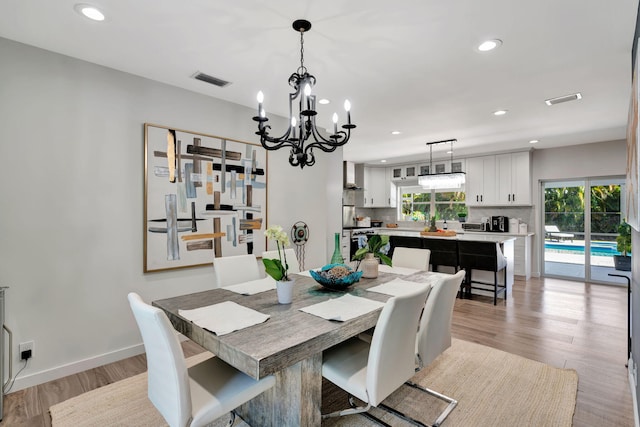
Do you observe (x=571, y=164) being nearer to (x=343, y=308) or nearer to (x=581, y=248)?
(x=581, y=248)

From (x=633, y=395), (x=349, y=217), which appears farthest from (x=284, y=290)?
(x=349, y=217)

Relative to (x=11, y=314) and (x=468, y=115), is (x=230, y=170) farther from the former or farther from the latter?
(x=468, y=115)

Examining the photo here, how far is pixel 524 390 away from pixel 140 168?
3.59 m

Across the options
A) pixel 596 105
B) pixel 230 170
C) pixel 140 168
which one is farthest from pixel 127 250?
pixel 596 105

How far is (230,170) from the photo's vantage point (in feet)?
11.5

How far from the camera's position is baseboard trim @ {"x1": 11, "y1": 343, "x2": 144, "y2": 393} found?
2.35 metres

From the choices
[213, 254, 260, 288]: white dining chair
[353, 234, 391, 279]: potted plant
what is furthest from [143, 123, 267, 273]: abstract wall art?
[353, 234, 391, 279]: potted plant

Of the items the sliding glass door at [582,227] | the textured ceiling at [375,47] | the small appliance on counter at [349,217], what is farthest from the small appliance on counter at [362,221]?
the textured ceiling at [375,47]

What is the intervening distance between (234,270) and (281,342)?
136cm

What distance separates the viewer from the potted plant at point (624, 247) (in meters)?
5.04

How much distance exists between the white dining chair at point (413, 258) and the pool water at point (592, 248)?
442 cm

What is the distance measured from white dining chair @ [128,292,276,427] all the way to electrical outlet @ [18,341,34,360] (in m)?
1.61

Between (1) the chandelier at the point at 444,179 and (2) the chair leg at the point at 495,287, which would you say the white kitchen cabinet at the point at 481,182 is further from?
(2) the chair leg at the point at 495,287

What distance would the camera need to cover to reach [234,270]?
→ 2.63m
